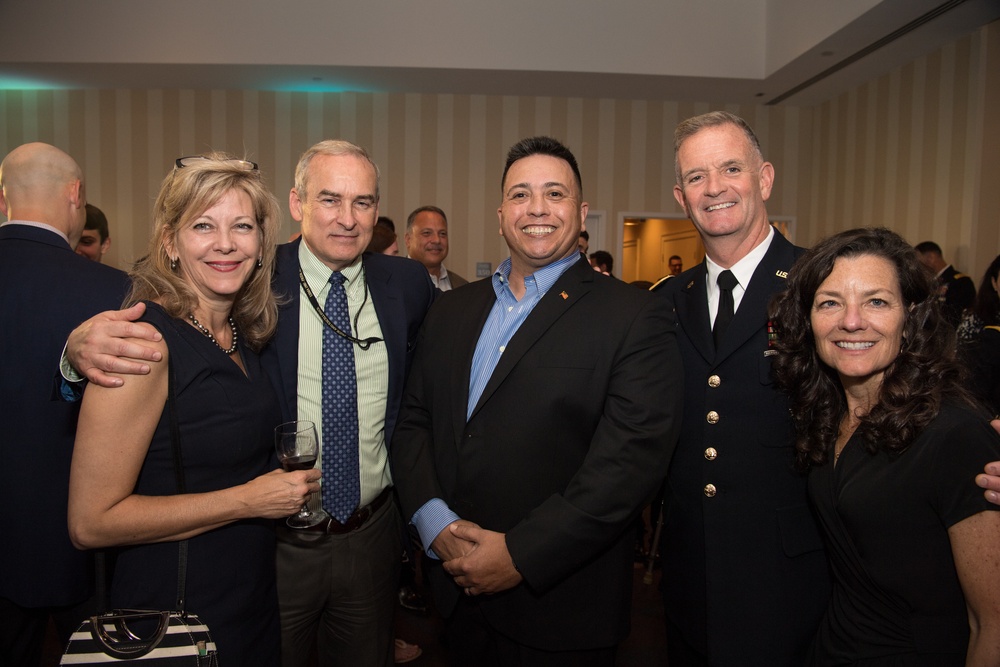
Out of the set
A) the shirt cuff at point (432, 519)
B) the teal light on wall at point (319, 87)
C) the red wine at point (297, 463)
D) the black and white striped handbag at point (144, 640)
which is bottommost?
the black and white striped handbag at point (144, 640)

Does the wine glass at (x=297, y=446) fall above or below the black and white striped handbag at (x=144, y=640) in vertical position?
above

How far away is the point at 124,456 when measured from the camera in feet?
4.86

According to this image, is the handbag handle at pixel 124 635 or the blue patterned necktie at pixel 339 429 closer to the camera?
the handbag handle at pixel 124 635

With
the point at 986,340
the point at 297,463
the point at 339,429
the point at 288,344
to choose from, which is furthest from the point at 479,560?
the point at 986,340

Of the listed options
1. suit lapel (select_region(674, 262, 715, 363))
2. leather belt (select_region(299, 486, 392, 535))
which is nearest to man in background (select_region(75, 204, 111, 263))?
leather belt (select_region(299, 486, 392, 535))

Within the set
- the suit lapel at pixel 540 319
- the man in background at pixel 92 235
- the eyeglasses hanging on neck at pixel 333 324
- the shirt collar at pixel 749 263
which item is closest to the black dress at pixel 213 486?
the eyeglasses hanging on neck at pixel 333 324

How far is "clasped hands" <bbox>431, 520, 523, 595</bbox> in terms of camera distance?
1.76 m

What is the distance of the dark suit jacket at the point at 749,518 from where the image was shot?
180 centimetres

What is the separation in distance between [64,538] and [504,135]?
7.51m

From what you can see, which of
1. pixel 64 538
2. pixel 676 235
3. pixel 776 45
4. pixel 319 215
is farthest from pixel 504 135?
pixel 64 538

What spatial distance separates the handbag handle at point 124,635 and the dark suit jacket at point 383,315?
671mm

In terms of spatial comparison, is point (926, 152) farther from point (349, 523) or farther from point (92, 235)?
point (92, 235)

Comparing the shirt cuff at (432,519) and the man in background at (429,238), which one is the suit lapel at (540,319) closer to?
the shirt cuff at (432,519)

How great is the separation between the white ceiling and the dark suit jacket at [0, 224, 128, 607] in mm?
5848
